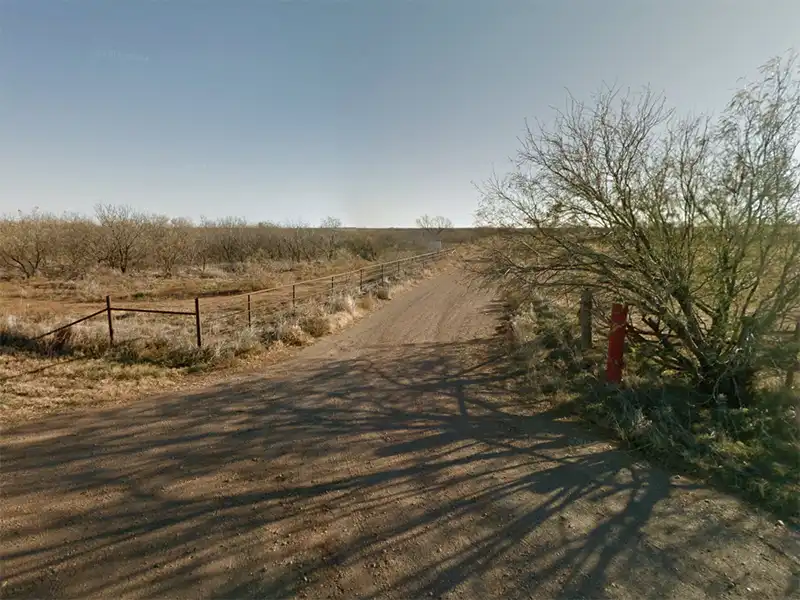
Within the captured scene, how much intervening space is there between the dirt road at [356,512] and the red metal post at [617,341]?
178cm

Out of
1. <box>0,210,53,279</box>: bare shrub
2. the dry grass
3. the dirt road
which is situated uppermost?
<box>0,210,53,279</box>: bare shrub

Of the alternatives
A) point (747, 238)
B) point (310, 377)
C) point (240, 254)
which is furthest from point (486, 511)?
point (240, 254)

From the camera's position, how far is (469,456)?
413 cm

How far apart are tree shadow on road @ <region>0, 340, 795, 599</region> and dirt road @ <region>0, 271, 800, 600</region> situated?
0.05 feet

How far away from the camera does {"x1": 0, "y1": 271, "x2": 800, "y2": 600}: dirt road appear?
8.23 feet

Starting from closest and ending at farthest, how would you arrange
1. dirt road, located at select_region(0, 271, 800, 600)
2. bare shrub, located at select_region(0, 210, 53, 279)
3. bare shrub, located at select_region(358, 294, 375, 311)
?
dirt road, located at select_region(0, 271, 800, 600) → bare shrub, located at select_region(358, 294, 375, 311) → bare shrub, located at select_region(0, 210, 53, 279)

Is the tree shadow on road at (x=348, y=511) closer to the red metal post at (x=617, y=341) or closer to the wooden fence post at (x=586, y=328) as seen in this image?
the red metal post at (x=617, y=341)

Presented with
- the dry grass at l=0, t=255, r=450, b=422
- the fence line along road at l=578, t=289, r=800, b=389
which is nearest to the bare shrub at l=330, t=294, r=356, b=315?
the dry grass at l=0, t=255, r=450, b=422

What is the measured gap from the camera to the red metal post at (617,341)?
5.96m

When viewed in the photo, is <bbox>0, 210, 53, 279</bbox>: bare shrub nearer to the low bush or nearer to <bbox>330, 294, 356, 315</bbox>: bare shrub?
<bbox>330, 294, 356, 315</bbox>: bare shrub

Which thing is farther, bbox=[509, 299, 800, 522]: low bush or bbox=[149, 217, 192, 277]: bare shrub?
bbox=[149, 217, 192, 277]: bare shrub

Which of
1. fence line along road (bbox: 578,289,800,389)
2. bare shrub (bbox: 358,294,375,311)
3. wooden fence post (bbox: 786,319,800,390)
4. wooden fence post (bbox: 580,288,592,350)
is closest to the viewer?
wooden fence post (bbox: 786,319,800,390)

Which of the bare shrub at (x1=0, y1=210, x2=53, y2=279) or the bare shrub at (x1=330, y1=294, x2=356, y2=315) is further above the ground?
the bare shrub at (x1=0, y1=210, x2=53, y2=279)

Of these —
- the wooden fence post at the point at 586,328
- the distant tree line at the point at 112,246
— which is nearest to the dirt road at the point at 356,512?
the wooden fence post at the point at 586,328
